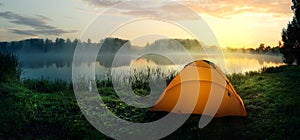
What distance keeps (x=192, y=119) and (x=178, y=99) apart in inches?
32.8

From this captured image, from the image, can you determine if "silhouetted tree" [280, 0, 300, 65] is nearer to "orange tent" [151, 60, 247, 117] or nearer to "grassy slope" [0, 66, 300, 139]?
"grassy slope" [0, 66, 300, 139]

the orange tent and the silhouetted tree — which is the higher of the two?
the silhouetted tree

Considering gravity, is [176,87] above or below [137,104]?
above

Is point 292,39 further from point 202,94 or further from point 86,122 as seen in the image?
point 86,122

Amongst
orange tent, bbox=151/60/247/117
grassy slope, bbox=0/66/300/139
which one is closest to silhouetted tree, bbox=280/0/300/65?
grassy slope, bbox=0/66/300/139

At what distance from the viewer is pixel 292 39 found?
66.2 feet

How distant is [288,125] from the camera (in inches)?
284

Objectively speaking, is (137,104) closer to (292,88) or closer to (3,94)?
(3,94)

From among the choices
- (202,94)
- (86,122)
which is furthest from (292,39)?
(86,122)

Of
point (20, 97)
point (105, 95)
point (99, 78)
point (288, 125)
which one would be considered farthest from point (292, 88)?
point (20, 97)

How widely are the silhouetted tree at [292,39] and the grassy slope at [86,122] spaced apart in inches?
422

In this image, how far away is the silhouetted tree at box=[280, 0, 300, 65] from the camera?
19922mm

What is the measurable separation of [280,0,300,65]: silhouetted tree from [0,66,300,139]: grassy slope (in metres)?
10.7

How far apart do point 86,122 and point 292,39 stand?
55.3 feet
